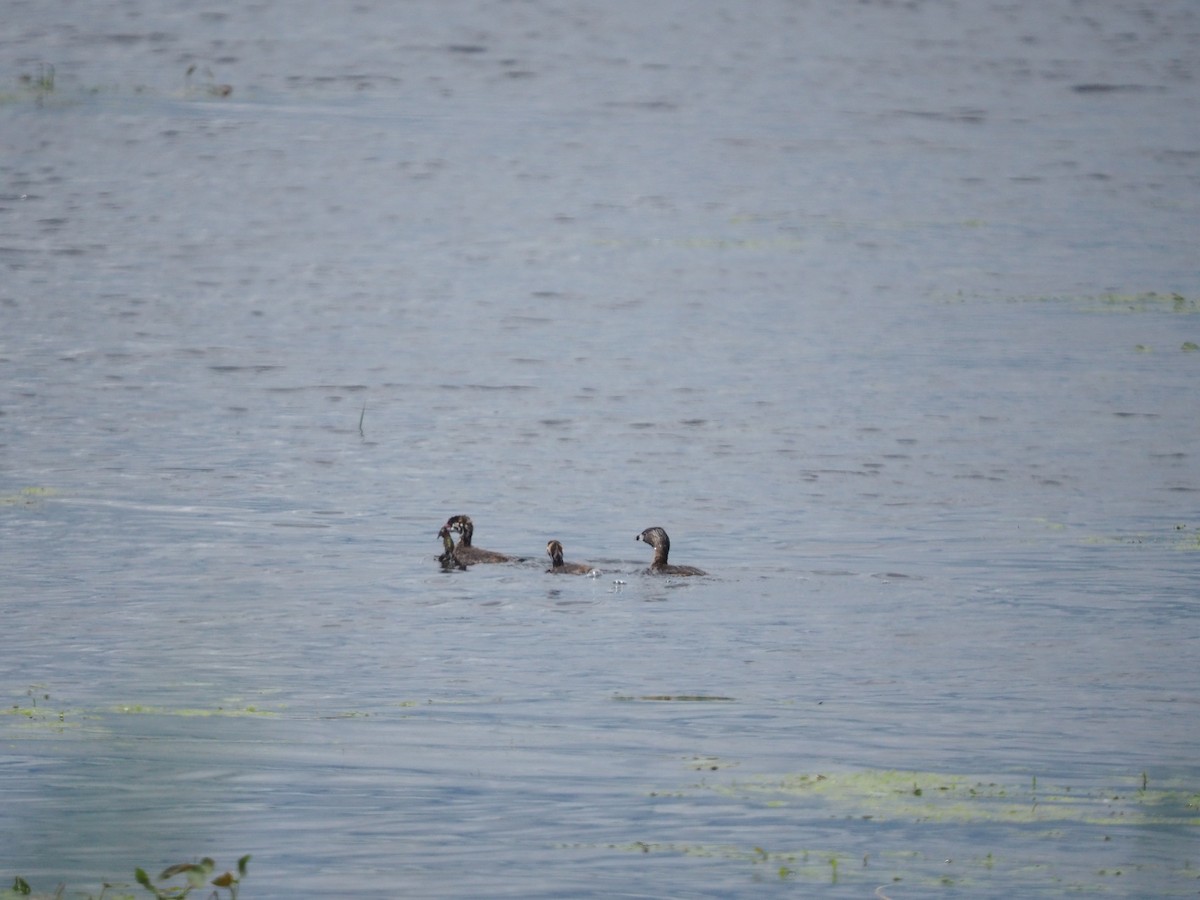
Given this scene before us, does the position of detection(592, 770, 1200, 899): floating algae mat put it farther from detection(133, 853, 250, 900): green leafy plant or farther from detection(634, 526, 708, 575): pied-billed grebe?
detection(634, 526, 708, 575): pied-billed grebe

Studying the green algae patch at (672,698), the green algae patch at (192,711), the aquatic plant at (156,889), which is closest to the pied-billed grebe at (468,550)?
the green algae patch at (672,698)

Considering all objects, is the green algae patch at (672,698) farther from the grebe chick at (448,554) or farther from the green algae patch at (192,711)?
the grebe chick at (448,554)

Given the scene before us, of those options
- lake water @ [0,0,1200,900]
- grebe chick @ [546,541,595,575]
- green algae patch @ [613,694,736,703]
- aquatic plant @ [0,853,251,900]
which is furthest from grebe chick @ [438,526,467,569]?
aquatic plant @ [0,853,251,900]

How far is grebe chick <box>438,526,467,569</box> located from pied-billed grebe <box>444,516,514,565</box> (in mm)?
29

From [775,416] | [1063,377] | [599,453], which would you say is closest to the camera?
[599,453]

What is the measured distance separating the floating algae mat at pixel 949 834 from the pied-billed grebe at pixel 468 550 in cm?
446

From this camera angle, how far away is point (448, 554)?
1308 cm

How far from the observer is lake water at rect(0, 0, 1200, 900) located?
8188mm

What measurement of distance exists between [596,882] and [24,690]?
3.49m

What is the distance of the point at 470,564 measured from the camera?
506 inches

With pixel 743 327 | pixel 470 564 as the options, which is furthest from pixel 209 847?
pixel 743 327

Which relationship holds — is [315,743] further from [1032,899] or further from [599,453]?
[599,453]

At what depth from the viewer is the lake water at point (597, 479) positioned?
8188mm

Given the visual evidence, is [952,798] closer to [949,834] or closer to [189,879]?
[949,834]
